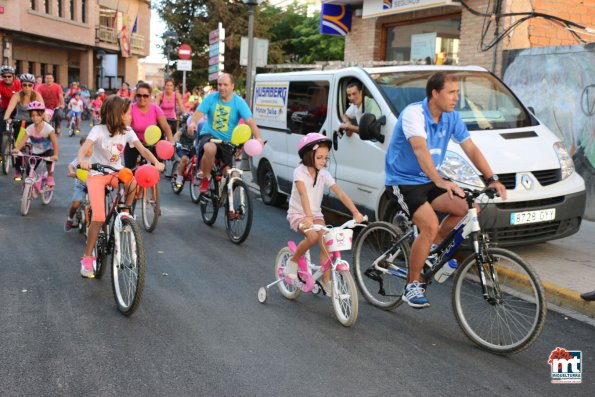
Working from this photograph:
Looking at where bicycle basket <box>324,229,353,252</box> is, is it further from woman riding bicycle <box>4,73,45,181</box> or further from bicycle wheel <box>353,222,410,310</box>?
woman riding bicycle <box>4,73,45,181</box>

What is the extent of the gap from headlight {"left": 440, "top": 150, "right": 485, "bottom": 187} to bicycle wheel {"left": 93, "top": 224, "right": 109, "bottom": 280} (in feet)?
10.3

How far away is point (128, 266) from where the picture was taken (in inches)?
204

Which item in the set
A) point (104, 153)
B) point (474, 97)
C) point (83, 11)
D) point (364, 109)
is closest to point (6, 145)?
point (104, 153)

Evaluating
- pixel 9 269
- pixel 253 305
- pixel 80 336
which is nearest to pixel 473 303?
pixel 253 305

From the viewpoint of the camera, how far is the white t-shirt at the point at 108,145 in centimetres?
613

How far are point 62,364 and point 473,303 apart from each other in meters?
2.72

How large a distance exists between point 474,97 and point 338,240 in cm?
358

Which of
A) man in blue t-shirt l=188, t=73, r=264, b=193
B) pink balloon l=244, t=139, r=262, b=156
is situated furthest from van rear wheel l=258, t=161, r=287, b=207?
pink balloon l=244, t=139, r=262, b=156

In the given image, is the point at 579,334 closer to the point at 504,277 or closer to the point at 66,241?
the point at 504,277

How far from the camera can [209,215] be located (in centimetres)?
902

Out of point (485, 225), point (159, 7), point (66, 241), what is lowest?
point (66, 241)

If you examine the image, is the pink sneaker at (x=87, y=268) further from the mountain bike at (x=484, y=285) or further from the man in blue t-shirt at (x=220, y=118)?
the man in blue t-shirt at (x=220, y=118)

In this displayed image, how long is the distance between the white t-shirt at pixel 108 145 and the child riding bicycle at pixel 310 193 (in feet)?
5.66

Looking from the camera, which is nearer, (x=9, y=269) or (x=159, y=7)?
(x=9, y=269)
